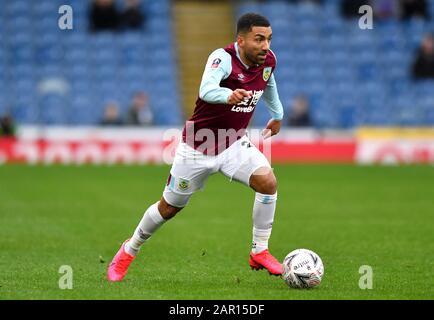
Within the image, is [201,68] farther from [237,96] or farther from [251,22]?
[237,96]

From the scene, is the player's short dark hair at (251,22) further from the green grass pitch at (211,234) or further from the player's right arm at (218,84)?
the green grass pitch at (211,234)

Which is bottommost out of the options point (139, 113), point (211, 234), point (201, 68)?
point (139, 113)

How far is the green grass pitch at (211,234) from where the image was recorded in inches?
323

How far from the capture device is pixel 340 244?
1141 centimetres

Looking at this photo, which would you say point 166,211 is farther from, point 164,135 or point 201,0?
point 201,0

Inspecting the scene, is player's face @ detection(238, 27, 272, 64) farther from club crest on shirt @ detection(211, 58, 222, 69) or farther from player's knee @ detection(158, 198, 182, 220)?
player's knee @ detection(158, 198, 182, 220)

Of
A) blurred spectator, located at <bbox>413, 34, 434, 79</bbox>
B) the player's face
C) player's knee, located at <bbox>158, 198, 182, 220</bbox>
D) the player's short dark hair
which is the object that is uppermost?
the player's short dark hair

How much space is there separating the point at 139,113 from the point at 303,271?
53.9 feet

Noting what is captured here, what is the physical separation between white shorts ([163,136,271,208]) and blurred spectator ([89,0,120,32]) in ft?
62.2

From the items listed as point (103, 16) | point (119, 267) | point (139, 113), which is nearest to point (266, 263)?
point (119, 267)

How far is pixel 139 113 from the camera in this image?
2425 centimetres

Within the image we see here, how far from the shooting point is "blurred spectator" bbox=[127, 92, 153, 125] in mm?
24172

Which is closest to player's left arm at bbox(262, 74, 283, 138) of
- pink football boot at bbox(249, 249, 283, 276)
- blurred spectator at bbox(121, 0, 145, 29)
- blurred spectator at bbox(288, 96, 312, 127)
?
pink football boot at bbox(249, 249, 283, 276)
